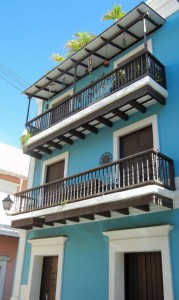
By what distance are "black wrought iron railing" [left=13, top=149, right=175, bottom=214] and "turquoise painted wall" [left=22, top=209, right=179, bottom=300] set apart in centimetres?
89

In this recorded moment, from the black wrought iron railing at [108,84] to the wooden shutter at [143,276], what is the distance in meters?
4.44

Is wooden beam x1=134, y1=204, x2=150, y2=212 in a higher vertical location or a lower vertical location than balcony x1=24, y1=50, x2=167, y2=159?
lower

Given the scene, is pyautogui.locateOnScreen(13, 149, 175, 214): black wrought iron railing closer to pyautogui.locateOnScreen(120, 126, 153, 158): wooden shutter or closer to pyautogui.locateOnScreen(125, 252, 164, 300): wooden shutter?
pyautogui.locateOnScreen(120, 126, 153, 158): wooden shutter

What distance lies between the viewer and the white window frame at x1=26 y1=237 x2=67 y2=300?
9125 millimetres

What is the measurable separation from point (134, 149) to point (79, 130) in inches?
89.1

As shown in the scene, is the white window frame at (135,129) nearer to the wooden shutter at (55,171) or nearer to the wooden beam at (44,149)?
the wooden shutter at (55,171)

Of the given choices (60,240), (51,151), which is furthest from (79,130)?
(60,240)

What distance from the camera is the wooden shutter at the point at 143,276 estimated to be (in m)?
6.84

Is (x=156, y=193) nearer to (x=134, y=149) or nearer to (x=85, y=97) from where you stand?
(x=134, y=149)

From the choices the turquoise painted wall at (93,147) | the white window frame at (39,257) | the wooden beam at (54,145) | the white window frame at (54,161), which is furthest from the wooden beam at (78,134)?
the white window frame at (39,257)

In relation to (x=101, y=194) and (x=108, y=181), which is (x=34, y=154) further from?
(x=101, y=194)

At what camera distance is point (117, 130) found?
8.97 m

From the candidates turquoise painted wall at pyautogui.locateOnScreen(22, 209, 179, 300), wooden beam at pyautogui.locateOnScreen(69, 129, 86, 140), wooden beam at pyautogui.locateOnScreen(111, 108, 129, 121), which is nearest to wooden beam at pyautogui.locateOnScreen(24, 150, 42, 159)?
wooden beam at pyautogui.locateOnScreen(69, 129, 86, 140)

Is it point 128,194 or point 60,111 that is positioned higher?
point 60,111
